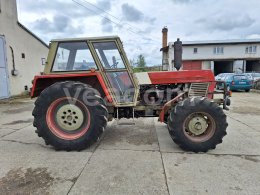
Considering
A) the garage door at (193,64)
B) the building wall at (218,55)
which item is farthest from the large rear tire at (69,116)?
the garage door at (193,64)

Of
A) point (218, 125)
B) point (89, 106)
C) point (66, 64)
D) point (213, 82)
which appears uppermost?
point (66, 64)

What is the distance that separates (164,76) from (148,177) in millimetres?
2121

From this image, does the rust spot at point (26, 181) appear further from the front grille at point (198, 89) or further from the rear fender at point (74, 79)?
the front grille at point (198, 89)

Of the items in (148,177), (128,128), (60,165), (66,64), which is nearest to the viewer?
(148,177)

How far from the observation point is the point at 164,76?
4.18 meters

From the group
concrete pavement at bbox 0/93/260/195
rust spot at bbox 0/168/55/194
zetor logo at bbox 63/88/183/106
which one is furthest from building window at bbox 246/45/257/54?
rust spot at bbox 0/168/55/194

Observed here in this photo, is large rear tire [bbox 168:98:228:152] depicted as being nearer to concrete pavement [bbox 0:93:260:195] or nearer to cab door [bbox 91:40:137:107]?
concrete pavement [bbox 0:93:260:195]

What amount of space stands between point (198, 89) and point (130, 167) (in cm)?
216

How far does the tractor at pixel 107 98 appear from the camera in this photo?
353 centimetres

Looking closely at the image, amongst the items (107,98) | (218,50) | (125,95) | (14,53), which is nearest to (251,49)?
(218,50)

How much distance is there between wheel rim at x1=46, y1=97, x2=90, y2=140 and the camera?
3.67m

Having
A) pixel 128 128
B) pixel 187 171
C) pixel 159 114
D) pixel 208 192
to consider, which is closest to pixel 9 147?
pixel 128 128

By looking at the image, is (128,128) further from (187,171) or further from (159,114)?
(187,171)

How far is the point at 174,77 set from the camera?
13.6 ft
